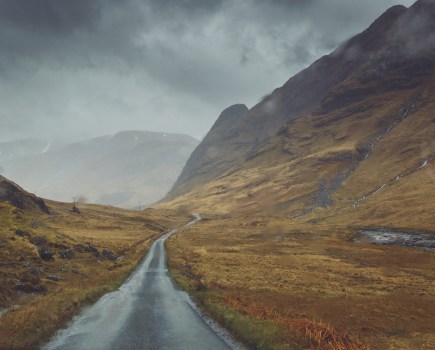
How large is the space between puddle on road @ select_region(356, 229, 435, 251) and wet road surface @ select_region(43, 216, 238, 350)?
82.3 m

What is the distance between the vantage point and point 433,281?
2156 inches

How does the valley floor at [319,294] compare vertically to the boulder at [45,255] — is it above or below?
below

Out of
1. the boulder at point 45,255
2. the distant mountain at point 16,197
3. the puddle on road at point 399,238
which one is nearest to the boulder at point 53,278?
the boulder at point 45,255

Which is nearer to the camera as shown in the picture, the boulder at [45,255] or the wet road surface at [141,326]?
the wet road surface at [141,326]

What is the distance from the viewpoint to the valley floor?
2330 centimetres

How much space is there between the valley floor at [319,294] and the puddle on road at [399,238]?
6.58m

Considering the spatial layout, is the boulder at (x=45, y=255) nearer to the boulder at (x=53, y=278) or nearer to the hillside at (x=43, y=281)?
the hillside at (x=43, y=281)

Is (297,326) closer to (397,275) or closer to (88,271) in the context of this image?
(88,271)

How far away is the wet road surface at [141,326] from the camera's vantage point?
2197cm

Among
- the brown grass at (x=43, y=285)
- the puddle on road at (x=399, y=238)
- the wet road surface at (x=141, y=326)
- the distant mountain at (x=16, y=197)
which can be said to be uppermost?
the distant mountain at (x=16, y=197)

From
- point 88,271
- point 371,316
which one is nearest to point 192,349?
point 371,316

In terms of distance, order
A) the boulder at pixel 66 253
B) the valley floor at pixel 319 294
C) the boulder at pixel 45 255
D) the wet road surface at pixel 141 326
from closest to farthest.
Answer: the wet road surface at pixel 141 326 → the valley floor at pixel 319 294 → the boulder at pixel 45 255 → the boulder at pixel 66 253

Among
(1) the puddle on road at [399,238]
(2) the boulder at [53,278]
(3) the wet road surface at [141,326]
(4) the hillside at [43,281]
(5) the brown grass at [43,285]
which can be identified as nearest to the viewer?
(3) the wet road surface at [141,326]

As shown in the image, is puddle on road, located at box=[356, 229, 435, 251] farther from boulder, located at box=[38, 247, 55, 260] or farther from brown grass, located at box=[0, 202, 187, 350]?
boulder, located at box=[38, 247, 55, 260]
